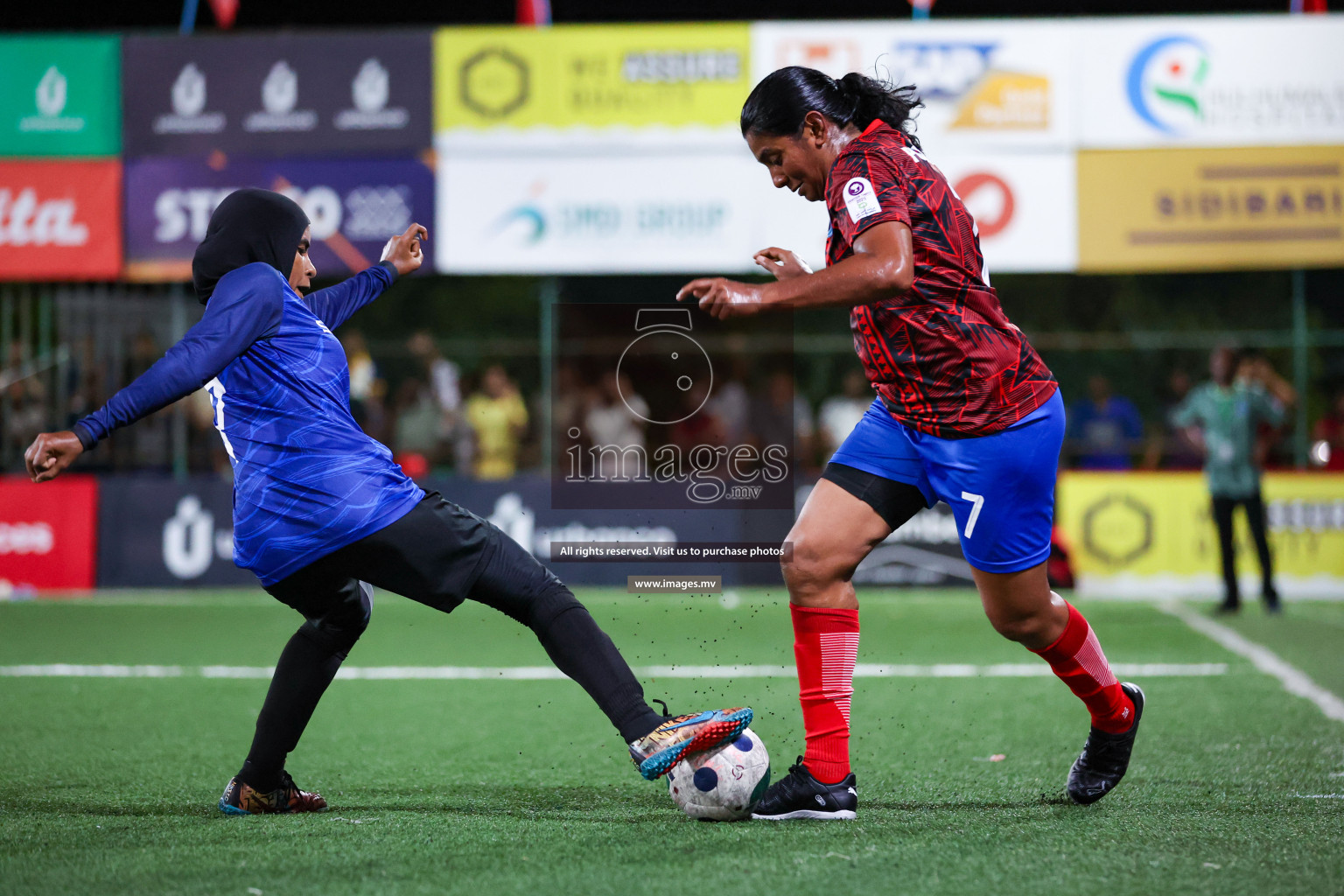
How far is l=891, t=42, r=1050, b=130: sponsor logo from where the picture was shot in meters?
13.2

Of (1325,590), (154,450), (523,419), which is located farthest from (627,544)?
(1325,590)

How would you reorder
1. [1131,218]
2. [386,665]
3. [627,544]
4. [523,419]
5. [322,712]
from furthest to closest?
[523,419] < [1131,218] < [627,544] < [386,665] < [322,712]

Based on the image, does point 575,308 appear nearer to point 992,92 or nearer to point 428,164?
point 428,164

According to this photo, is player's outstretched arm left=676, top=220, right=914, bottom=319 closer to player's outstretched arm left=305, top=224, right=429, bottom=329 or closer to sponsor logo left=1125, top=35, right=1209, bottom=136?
player's outstretched arm left=305, top=224, right=429, bottom=329

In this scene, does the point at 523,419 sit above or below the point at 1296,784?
above

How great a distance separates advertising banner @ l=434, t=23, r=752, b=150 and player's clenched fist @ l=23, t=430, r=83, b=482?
34.3 feet

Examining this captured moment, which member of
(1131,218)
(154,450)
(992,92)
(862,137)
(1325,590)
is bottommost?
(1325,590)

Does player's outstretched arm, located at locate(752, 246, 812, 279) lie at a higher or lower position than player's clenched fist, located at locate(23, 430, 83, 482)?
higher

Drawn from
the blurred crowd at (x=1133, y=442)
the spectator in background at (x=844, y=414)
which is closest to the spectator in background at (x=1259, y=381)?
the blurred crowd at (x=1133, y=442)

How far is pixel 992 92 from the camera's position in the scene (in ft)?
43.5

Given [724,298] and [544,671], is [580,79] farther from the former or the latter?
[724,298]

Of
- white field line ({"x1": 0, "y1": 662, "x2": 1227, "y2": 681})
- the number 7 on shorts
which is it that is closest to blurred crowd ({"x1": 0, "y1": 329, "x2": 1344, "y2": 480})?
white field line ({"x1": 0, "y1": 662, "x2": 1227, "y2": 681})

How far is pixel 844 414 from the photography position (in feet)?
47.2

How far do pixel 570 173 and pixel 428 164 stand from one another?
1462mm
